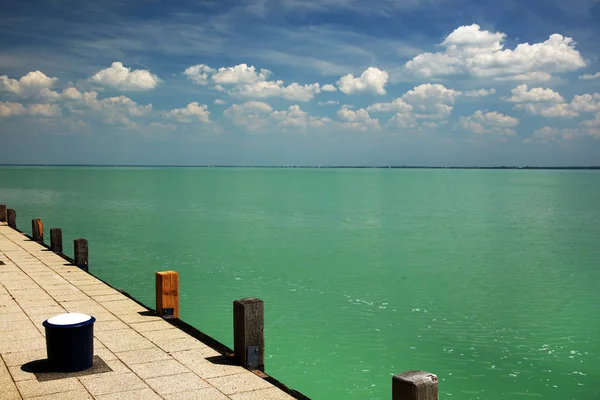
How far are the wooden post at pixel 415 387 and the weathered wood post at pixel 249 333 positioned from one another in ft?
10.8

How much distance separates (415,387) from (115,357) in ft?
17.1

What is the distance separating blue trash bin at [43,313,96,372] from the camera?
7.98 m

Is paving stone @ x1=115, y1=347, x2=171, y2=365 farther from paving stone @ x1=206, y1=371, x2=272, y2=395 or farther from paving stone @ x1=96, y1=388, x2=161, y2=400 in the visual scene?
paving stone @ x1=206, y1=371, x2=272, y2=395

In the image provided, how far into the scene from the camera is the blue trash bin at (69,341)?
7984 mm

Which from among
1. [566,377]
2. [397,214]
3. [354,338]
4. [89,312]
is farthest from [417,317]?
[397,214]

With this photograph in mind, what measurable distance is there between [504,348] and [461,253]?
51.0 ft

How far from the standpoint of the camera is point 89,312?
11680 millimetres

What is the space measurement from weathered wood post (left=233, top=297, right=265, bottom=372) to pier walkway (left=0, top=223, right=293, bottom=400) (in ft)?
0.71

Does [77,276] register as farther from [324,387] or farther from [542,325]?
[542,325]

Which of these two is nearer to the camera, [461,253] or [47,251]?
[47,251]

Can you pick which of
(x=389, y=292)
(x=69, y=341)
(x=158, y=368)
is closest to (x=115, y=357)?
(x=158, y=368)

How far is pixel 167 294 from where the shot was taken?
11227mm

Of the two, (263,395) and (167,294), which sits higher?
(167,294)

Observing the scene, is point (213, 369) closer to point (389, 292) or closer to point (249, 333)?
point (249, 333)
